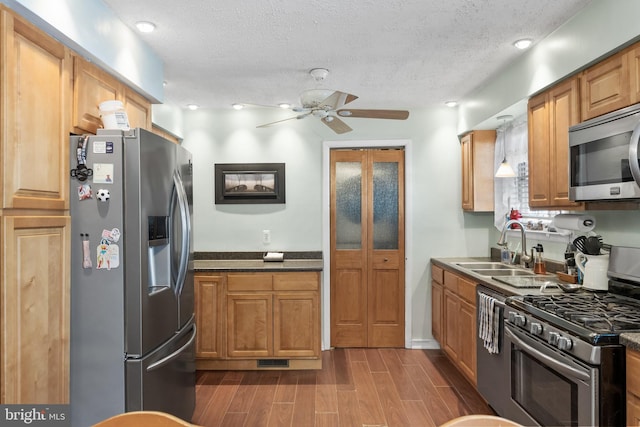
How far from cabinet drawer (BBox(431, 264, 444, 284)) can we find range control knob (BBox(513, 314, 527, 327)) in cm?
159

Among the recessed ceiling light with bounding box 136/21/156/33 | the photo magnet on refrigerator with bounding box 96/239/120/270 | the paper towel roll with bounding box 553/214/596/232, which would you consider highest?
the recessed ceiling light with bounding box 136/21/156/33

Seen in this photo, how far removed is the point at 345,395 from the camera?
3.09m

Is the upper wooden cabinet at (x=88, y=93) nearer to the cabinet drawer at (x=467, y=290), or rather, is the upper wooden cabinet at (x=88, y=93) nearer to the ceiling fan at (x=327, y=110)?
the ceiling fan at (x=327, y=110)

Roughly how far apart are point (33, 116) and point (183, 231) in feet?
3.20

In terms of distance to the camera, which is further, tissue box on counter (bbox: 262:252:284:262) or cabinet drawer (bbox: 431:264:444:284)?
tissue box on counter (bbox: 262:252:284:262)

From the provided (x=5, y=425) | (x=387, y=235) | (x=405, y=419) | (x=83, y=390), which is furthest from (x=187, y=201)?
(x=387, y=235)

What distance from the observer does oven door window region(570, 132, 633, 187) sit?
1844mm

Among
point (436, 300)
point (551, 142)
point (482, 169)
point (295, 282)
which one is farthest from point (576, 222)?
point (295, 282)

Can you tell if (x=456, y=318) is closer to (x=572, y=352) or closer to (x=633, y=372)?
(x=572, y=352)

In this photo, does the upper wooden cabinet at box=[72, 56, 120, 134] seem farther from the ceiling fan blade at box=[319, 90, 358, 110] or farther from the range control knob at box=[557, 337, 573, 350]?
the range control knob at box=[557, 337, 573, 350]

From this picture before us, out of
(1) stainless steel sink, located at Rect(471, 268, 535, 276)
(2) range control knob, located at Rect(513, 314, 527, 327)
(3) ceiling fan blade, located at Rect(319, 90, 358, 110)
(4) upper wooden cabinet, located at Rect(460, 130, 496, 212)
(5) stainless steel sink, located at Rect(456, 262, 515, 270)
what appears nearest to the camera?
(2) range control knob, located at Rect(513, 314, 527, 327)

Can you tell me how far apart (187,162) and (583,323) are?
2350 mm

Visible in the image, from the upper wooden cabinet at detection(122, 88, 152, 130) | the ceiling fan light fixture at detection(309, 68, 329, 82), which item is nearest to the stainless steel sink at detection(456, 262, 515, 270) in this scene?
the ceiling fan light fixture at detection(309, 68, 329, 82)

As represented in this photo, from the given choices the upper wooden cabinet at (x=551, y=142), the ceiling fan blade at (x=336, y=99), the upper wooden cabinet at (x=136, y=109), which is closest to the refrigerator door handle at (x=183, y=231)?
the upper wooden cabinet at (x=136, y=109)
